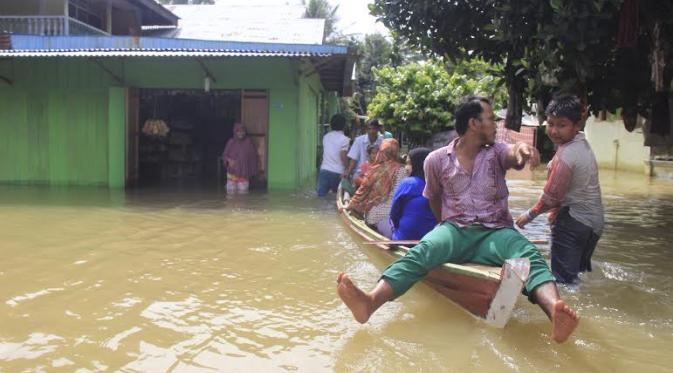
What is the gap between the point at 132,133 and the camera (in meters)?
12.3

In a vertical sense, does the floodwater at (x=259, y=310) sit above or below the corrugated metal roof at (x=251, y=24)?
below

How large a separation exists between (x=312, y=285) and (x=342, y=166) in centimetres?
484

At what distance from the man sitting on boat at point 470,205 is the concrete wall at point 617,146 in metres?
17.8

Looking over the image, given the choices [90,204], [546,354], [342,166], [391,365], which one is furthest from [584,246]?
[90,204]

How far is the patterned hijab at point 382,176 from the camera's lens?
20.9 ft

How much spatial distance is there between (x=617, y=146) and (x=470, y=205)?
2056 centimetres

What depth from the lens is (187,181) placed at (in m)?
14.0

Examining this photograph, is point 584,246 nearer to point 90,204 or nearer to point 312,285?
point 312,285

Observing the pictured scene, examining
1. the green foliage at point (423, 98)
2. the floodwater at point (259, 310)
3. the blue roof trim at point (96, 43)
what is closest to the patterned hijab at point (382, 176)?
the floodwater at point (259, 310)

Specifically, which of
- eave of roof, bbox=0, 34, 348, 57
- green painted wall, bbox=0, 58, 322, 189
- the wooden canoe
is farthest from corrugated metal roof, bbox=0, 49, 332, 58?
the wooden canoe

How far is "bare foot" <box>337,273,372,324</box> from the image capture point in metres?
3.45

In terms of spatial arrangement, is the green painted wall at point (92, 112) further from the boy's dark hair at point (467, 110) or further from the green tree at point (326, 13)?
the green tree at point (326, 13)

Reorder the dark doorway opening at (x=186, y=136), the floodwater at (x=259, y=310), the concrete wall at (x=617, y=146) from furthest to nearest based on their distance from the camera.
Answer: the concrete wall at (x=617, y=146), the dark doorway opening at (x=186, y=136), the floodwater at (x=259, y=310)

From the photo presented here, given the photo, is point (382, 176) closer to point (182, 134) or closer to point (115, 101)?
point (115, 101)
